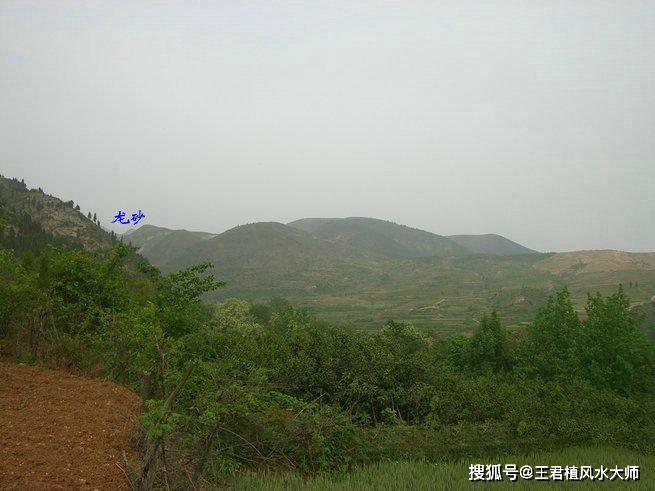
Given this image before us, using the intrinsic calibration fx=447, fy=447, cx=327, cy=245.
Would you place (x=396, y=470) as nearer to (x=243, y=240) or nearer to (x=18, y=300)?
(x=18, y=300)

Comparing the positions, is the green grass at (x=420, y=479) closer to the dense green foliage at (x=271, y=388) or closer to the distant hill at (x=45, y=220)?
the dense green foliage at (x=271, y=388)

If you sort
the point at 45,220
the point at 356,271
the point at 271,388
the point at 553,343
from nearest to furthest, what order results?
the point at 271,388 → the point at 553,343 → the point at 45,220 → the point at 356,271

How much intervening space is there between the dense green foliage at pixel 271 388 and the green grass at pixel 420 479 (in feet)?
1.24

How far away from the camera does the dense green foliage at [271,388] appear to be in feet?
21.7

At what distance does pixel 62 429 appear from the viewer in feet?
19.9

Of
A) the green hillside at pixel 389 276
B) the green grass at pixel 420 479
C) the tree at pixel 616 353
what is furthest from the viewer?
the green hillside at pixel 389 276

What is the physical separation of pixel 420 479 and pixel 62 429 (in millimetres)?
4916

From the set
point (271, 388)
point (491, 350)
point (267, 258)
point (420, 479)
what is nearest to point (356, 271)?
point (267, 258)

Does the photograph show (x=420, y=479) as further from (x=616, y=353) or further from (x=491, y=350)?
(x=491, y=350)

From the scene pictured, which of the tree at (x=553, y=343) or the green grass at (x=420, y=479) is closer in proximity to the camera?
the green grass at (x=420, y=479)

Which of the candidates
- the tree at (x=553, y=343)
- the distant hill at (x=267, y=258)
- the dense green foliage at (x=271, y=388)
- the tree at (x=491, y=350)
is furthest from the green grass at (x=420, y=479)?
the distant hill at (x=267, y=258)
